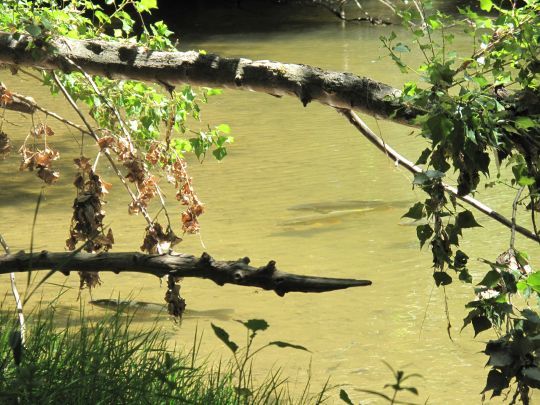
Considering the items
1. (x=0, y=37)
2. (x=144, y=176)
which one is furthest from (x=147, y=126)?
(x=0, y=37)

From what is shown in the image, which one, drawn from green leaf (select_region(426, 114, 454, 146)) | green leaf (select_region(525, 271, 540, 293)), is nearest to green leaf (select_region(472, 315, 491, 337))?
green leaf (select_region(525, 271, 540, 293))

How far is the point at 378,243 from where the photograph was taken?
9.05m

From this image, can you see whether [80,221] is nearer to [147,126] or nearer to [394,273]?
[147,126]

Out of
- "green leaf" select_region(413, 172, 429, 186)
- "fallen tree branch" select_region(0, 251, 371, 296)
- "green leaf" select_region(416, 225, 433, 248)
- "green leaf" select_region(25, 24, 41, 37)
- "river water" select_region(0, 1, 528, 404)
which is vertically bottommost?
"river water" select_region(0, 1, 528, 404)

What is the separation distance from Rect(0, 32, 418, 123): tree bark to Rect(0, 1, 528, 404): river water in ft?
0.45

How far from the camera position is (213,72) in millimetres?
4352

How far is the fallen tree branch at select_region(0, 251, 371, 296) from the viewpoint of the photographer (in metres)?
2.74

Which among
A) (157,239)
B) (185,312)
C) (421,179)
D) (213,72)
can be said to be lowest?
(185,312)

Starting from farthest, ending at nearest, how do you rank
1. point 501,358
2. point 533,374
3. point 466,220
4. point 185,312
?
point 185,312 → point 466,220 → point 501,358 → point 533,374

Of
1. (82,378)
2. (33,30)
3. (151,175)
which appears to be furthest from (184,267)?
(151,175)

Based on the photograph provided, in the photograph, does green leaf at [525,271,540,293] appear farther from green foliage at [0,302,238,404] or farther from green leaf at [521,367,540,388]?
green foliage at [0,302,238,404]

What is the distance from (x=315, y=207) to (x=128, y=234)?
178 cm

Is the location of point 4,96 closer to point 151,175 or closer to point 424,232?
point 151,175

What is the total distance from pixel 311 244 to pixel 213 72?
4782 mm
